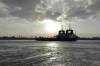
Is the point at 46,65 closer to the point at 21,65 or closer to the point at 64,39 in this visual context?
the point at 21,65

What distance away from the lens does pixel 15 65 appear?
1003 inches

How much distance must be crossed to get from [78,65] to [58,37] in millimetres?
163597

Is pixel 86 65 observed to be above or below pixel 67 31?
below

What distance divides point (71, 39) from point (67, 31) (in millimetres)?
9707

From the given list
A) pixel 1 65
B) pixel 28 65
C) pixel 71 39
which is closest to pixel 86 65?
pixel 28 65

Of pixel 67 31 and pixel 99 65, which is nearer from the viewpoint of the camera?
pixel 99 65

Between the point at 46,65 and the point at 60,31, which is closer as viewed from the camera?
the point at 46,65

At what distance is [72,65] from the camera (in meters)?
26.7

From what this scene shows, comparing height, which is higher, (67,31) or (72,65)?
(67,31)

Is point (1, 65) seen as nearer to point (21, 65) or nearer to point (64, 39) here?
point (21, 65)

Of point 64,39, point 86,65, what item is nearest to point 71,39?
point 64,39

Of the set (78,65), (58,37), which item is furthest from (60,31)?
(78,65)

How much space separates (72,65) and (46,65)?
12.3 feet

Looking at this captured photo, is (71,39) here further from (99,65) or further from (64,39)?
(99,65)
